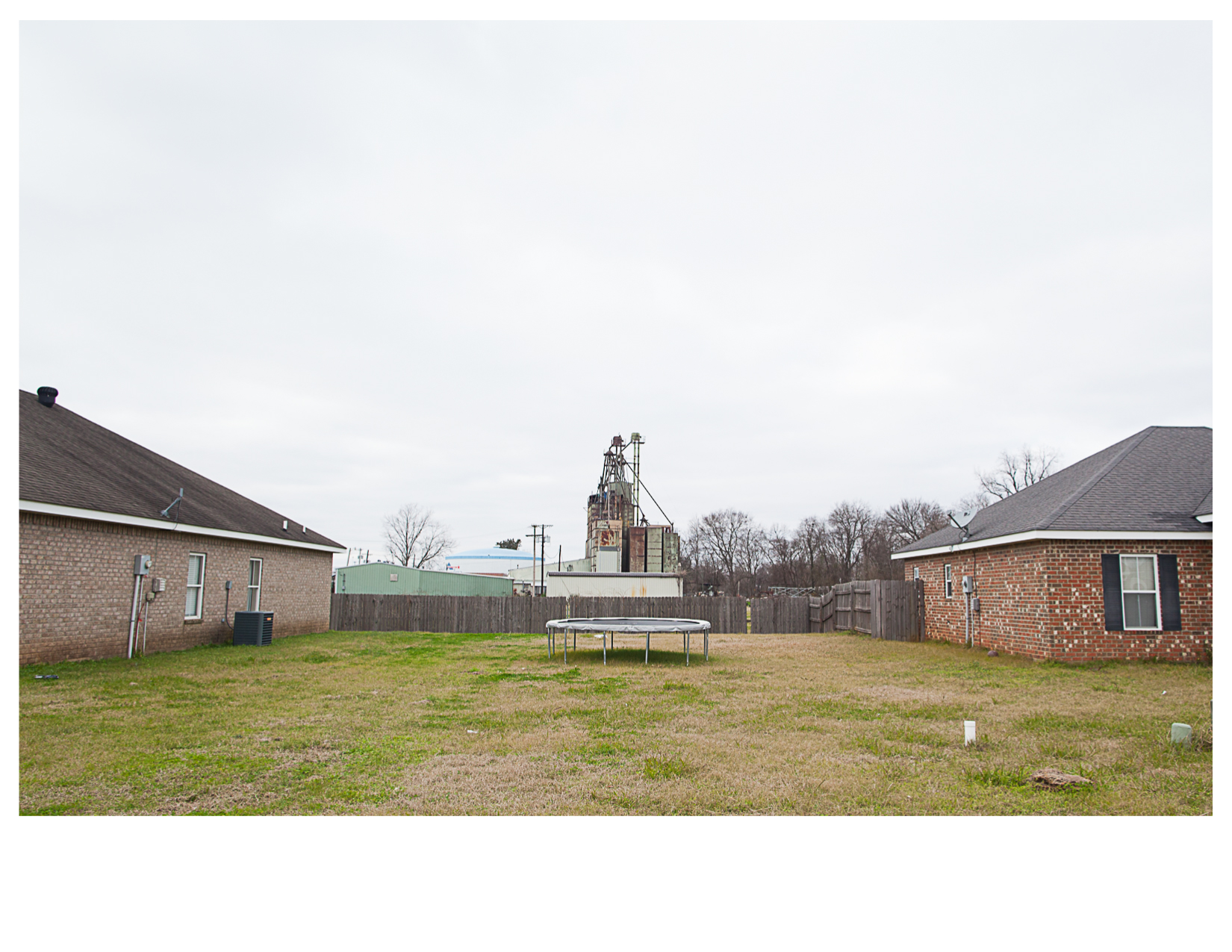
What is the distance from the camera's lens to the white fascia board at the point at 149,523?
39.9ft

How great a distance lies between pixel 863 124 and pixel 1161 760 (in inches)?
322

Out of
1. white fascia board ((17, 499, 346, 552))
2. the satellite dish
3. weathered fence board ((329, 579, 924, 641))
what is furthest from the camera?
weathered fence board ((329, 579, 924, 641))

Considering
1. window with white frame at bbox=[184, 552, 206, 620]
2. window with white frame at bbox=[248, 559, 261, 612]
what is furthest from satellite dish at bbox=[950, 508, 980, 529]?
window with white frame at bbox=[184, 552, 206, 620]

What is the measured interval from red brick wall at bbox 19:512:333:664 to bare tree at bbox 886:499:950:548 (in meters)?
50.8

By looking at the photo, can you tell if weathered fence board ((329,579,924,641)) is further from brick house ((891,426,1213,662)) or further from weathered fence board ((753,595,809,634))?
brick house ((891,426,1213,662))

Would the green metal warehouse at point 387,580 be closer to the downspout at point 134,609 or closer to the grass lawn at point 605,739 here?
the downspout at point 134,609

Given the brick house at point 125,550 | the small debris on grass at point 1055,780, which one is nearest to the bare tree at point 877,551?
the brick house at point 125,550

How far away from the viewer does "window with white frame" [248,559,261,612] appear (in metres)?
19.2

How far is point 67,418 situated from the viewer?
1683cm

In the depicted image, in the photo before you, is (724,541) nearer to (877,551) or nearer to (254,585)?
(877,551)

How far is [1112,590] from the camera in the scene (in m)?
14.4

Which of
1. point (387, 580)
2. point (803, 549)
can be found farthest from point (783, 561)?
point (387, 580)

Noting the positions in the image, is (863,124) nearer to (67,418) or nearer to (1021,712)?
(1021,712)

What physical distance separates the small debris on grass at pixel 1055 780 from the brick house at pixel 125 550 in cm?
1393
